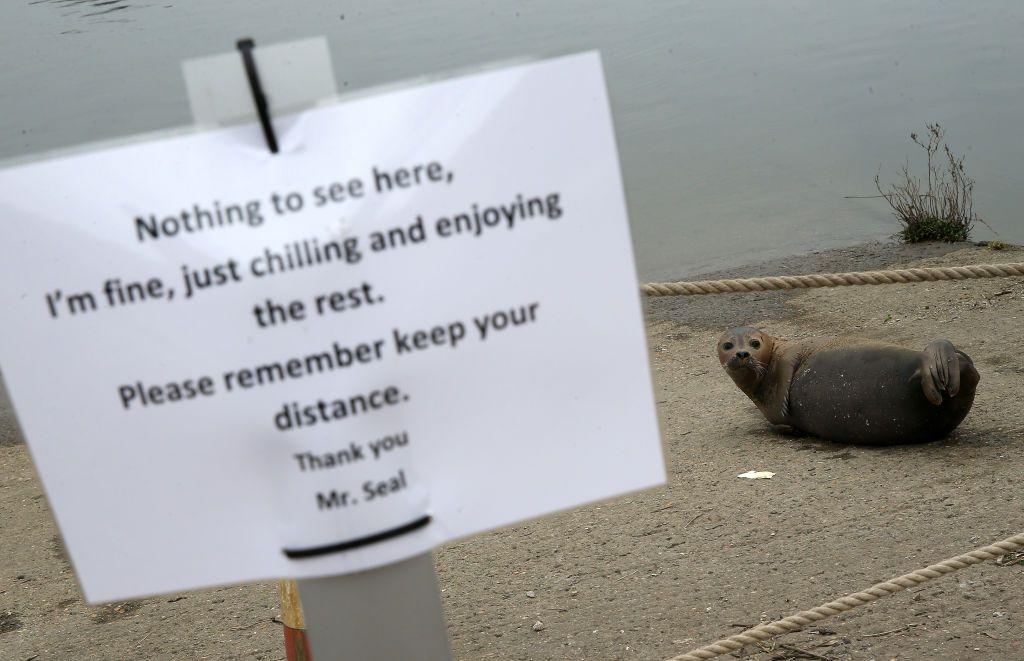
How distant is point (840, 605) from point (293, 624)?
1.19 meters

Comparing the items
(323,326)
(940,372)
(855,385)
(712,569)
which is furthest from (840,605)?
(855,385)

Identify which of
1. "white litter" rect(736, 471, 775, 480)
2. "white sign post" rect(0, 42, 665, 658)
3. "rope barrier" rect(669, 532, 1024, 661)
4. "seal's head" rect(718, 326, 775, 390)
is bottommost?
"white litter" rect(736, 471, 775, 480)

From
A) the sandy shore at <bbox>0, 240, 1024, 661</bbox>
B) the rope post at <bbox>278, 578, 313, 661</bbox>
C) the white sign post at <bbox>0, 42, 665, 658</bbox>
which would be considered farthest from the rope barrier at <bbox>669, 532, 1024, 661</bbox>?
the white sign post at <bbox>0, 42, 665, 658</bbox>

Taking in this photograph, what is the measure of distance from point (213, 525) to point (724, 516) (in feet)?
8.42

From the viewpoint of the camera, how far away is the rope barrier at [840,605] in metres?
2.17

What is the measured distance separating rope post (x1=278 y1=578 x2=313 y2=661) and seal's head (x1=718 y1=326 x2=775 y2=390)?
2.66 m

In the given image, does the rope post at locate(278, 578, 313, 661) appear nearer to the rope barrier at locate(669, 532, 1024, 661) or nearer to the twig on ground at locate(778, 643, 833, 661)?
the rope barrier at locate(669, 532, 1024, 661)

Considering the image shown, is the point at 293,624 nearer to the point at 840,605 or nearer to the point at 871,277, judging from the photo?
the point at 840,605

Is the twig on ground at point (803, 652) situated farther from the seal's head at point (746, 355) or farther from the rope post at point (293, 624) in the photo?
the seal's head at point (746, 355)

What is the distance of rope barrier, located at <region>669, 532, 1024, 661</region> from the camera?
7.13 ft

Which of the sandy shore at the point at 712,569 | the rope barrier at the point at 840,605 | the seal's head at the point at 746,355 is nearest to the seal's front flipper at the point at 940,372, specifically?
the sandy shore at the point at 712,569

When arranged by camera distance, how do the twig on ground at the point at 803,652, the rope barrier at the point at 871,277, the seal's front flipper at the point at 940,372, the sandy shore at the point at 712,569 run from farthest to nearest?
the seal's front flipper at the point at 940,372 → the rope barrier at the point at 871,277 → the sandy shore at the point at 712,569 → the twig on ground at the point at 803,652

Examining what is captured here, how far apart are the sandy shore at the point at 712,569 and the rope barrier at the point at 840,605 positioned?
0.26 meters

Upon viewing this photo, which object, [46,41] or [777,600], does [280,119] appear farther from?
[46,41]
